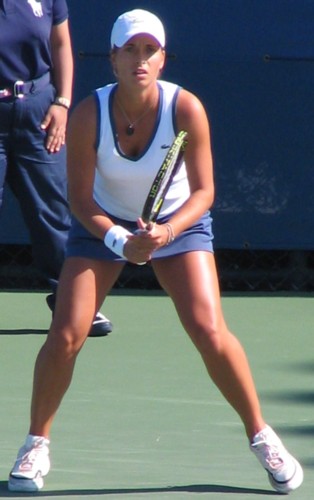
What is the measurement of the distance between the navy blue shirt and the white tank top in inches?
80.8

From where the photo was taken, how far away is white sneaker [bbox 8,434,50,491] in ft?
14.8

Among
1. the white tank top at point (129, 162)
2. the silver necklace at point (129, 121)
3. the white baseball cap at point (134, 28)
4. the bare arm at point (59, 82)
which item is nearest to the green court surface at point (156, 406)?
the white tank top at point (129, 162)

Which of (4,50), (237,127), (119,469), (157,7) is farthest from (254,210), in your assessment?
(119,469)

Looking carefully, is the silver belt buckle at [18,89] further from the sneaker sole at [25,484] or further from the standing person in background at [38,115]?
the sneaker sole at [25,484]

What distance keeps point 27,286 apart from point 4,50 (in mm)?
2395

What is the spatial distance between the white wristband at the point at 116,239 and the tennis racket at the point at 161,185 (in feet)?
0.33

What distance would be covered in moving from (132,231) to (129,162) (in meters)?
0.23

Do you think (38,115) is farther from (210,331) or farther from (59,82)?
(210,331)

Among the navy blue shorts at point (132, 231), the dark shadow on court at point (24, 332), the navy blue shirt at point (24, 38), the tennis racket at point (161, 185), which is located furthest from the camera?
the dark shadow on court at point (24, 332)

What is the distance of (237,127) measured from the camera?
8242mm

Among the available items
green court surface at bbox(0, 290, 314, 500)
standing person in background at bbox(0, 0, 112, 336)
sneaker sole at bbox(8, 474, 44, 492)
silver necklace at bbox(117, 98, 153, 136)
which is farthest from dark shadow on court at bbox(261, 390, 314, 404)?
silver necklace at bbox(117, 98, 153, 136)

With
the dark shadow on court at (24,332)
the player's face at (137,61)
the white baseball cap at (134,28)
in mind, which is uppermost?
the white baseball cap at (134,28)

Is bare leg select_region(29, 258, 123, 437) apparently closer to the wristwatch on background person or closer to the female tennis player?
the female tennis player

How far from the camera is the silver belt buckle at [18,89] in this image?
21.8 ft
